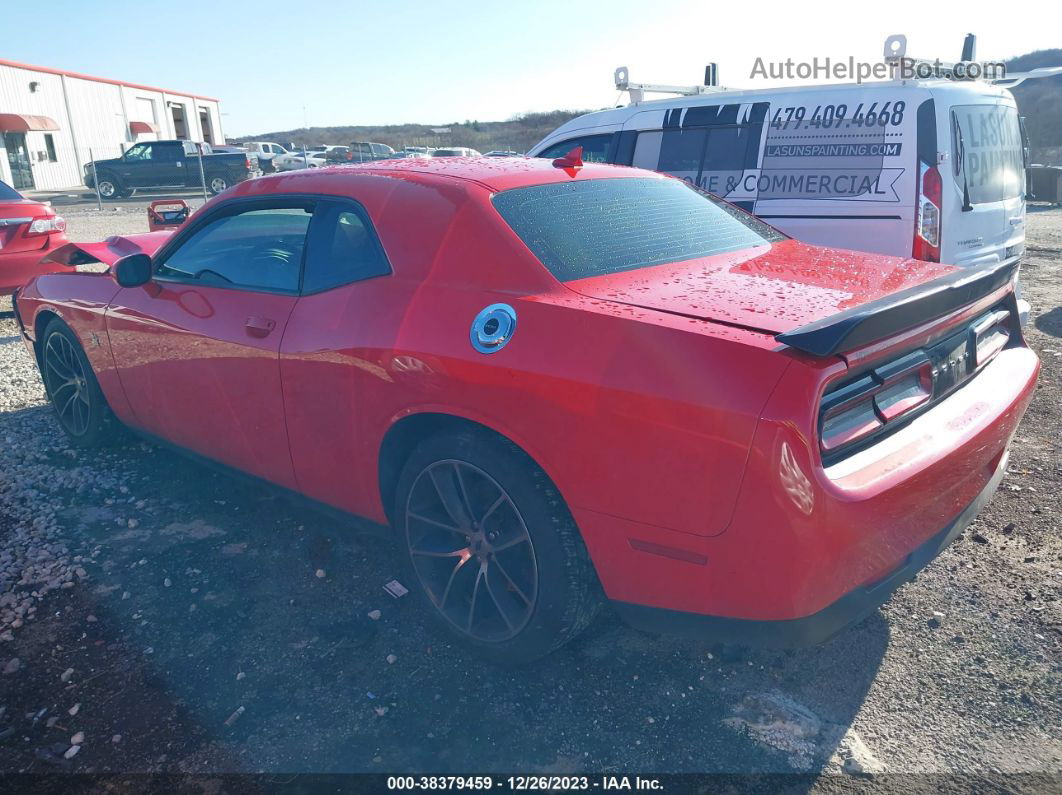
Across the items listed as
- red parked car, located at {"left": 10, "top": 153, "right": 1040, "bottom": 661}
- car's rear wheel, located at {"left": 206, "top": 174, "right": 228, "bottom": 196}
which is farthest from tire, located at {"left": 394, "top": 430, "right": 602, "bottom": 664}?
car's rear wheel, located at {"left": 206, "top": 174, "right": 228, "bottom": 196}

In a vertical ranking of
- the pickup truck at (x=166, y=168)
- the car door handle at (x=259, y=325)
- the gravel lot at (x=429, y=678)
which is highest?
the pickup truck at (x=166, y=168)

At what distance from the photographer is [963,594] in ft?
9.63

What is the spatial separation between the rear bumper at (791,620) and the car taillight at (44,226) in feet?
26.3

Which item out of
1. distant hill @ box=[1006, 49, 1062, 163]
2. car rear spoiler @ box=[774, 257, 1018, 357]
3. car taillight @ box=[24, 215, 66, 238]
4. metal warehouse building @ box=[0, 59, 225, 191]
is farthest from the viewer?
metal warehouse building @ box=[0, 59, 225, 191]

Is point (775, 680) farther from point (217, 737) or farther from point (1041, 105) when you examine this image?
point (1041, 105)

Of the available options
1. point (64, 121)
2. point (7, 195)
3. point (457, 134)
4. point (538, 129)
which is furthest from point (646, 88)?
point (457, 134)

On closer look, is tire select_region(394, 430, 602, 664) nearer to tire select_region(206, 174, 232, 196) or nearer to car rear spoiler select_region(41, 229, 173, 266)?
car rear spoiler select_region(41, 229, 173, 266)

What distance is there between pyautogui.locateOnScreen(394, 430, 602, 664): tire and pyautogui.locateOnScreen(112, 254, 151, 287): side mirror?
6.13ft

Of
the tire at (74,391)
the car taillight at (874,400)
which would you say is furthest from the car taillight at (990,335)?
the tire at (74,391)

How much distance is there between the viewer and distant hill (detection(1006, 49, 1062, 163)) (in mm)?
32438

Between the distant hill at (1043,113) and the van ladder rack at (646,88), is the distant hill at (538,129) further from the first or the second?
the van ladder rack at (646,88)

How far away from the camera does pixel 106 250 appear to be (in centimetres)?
496

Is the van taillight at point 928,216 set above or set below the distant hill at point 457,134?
below

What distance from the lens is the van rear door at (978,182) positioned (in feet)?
16.5
